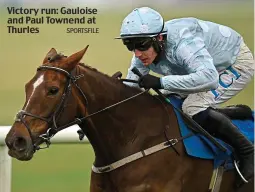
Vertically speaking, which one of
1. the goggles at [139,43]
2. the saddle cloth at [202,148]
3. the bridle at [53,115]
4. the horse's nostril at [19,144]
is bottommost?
the saddle cloth at [202,148]

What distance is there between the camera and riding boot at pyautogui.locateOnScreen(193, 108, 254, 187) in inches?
153

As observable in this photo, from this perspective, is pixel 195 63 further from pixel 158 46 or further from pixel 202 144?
pixel 202 144

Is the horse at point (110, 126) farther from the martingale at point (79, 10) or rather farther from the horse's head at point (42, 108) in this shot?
Answer: the martingale at point (79, 10)

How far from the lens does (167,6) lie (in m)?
5.60

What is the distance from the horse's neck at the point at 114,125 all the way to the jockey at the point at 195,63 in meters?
0.17

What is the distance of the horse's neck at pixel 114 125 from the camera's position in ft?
12.0

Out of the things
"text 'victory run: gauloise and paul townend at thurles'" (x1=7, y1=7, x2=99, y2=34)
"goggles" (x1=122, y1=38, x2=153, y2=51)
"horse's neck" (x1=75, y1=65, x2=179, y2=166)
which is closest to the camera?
"horse's neck" (x1=75, y1=65, x2=179, y2=166)

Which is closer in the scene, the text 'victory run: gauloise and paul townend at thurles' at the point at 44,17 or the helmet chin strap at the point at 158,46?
the helmet chin strap at the point at 158,46

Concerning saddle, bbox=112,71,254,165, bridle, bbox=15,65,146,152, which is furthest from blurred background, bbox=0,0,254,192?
bridle, bbox=15,65,146,152

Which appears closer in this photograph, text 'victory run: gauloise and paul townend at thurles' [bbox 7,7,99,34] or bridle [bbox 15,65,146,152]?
bridle [bbox 15,65,146,152]

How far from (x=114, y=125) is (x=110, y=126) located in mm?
23

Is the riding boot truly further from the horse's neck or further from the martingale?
the martingale

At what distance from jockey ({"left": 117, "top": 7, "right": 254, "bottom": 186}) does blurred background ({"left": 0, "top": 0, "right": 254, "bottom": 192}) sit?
4.70 feet

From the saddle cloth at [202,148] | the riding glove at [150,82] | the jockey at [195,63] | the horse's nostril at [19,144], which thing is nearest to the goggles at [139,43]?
the jockey at [195,63]
